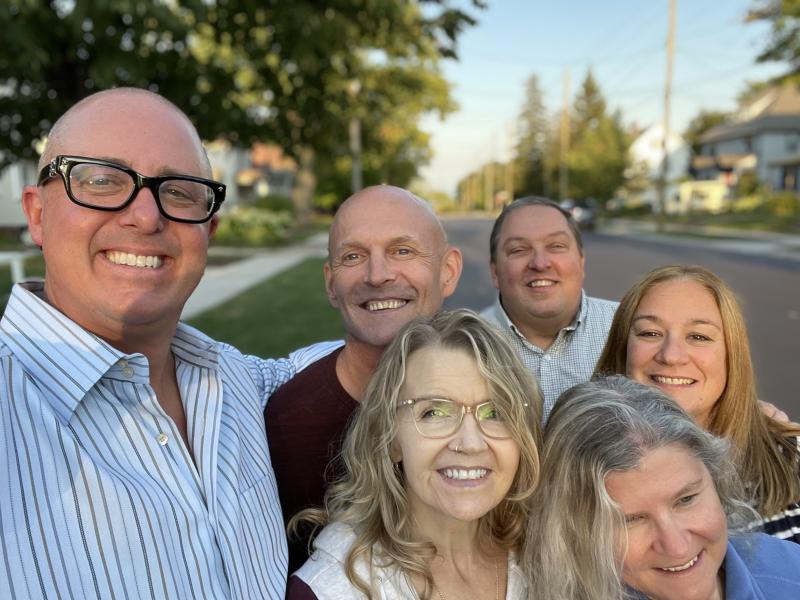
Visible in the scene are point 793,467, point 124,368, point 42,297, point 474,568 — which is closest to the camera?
point 124,368

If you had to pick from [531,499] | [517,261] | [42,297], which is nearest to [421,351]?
[531,499]

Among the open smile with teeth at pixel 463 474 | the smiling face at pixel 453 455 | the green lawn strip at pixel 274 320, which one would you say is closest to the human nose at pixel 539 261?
the smiling face at pixel 453 455

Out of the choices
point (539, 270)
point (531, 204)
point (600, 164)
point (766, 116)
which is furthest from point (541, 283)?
point (766, 116)

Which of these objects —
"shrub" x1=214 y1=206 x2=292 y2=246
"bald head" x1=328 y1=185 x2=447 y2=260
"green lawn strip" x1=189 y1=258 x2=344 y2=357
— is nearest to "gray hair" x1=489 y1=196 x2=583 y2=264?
"bald head" x1=328 y1=185 x2=447 y2=260

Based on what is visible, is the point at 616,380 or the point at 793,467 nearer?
the point at 616,380

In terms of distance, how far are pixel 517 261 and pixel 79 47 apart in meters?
5.22

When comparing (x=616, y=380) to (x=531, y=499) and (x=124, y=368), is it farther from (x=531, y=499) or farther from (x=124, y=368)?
(x=124, y=368)

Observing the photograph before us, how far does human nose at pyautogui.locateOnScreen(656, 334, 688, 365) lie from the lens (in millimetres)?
2324

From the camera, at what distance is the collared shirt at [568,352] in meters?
3.35

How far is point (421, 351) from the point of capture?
1.98 m

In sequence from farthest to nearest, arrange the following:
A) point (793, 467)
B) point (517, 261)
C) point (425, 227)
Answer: point (517, 261) < point (425, 227) < point (793, 467)

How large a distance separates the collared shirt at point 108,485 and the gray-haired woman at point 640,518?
0.83 metres

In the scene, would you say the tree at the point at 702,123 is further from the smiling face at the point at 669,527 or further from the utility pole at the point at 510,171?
the smiling face at the point at 669,527

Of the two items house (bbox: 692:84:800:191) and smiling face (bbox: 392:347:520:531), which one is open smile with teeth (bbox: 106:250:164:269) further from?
house (bbox: 692:84:800:191)
